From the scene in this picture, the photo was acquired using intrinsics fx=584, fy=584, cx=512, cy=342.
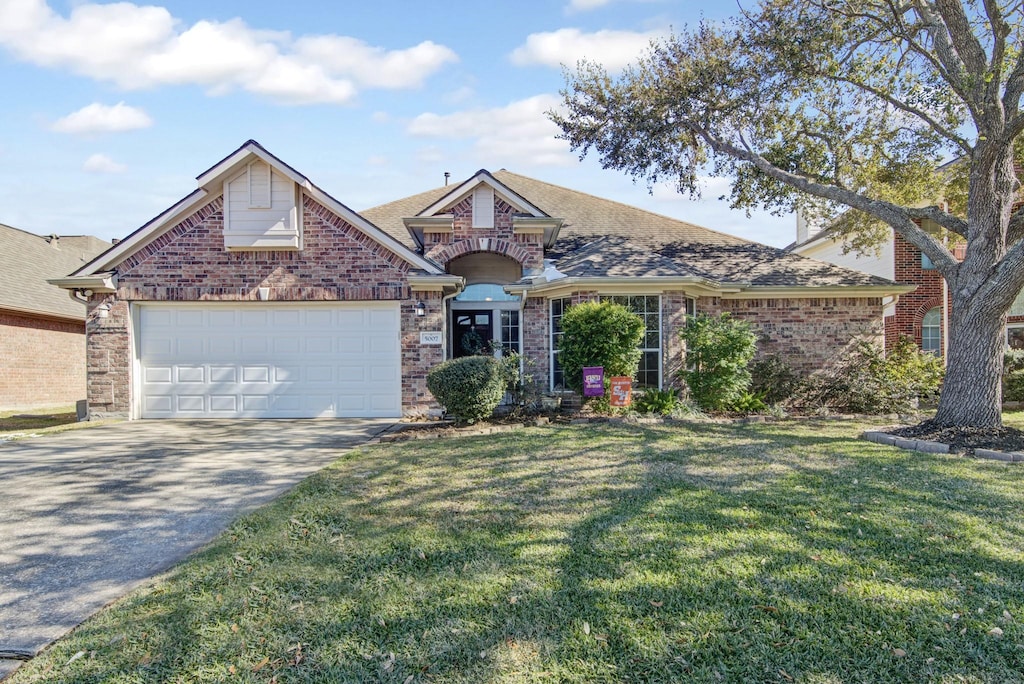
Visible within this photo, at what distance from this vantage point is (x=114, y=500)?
19.3 ft

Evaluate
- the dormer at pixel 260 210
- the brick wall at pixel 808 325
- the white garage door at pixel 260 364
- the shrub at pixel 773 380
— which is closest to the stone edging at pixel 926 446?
the shrub at pixel 773 380

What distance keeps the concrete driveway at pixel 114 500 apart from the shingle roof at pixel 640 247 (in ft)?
20.7

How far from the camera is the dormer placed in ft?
39.0

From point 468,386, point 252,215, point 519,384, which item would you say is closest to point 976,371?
point 519,384

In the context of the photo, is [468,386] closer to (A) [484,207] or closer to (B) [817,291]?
(A) [484,207]

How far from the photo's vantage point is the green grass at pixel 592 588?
2934 millimetres

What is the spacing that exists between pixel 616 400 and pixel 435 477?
5.19 m

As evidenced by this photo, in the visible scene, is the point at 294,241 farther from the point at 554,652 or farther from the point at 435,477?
the point at 554,652

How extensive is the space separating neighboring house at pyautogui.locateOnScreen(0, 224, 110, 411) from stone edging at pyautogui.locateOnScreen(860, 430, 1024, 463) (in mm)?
20089

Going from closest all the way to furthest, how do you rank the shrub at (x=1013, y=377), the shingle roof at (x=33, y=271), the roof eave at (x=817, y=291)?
the roof eave at (x=817, y=291) < the shrub at (x=1013, y=377) < the shingle roof at (x=33, y=271)

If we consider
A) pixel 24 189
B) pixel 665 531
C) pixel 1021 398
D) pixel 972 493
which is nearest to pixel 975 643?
pixel 665 531

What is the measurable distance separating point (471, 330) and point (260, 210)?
5.39 meters

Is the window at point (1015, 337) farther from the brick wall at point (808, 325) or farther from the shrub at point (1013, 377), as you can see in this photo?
Result: the brick wall at point (808, 325)

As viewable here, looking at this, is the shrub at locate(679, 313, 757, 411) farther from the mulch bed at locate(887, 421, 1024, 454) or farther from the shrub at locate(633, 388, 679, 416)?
the mulch bed at locate(887, 421, 1024, 454)
